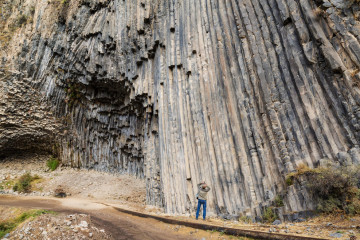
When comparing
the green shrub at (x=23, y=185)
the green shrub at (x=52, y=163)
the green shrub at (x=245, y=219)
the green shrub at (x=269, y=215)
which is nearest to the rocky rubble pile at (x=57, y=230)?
the green shrub at (x=245, y=219)

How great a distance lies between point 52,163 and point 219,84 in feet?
75.2

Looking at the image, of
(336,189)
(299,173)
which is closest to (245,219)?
(299,173)

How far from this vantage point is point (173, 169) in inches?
451

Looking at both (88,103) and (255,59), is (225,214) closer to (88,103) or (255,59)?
(255,59)

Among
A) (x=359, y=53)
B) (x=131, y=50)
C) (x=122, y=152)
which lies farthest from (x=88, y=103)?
(x=359, y=53)

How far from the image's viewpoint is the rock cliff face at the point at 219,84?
632 centimetres

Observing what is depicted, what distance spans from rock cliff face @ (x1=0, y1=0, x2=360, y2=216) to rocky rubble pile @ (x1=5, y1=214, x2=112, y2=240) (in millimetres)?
4336

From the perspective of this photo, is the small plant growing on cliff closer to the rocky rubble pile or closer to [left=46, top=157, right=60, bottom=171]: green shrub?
the rocky rubble pile

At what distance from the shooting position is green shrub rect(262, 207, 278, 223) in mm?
6305

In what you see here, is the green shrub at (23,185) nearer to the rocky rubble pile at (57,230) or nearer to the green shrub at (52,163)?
the green shrub at (52,163)

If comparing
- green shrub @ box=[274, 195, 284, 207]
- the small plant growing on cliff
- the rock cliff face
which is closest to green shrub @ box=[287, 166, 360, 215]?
the small plant growing on cliff

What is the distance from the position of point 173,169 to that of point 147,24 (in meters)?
9.78

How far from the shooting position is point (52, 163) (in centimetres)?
2558

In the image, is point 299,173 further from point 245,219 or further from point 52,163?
point 52,163
